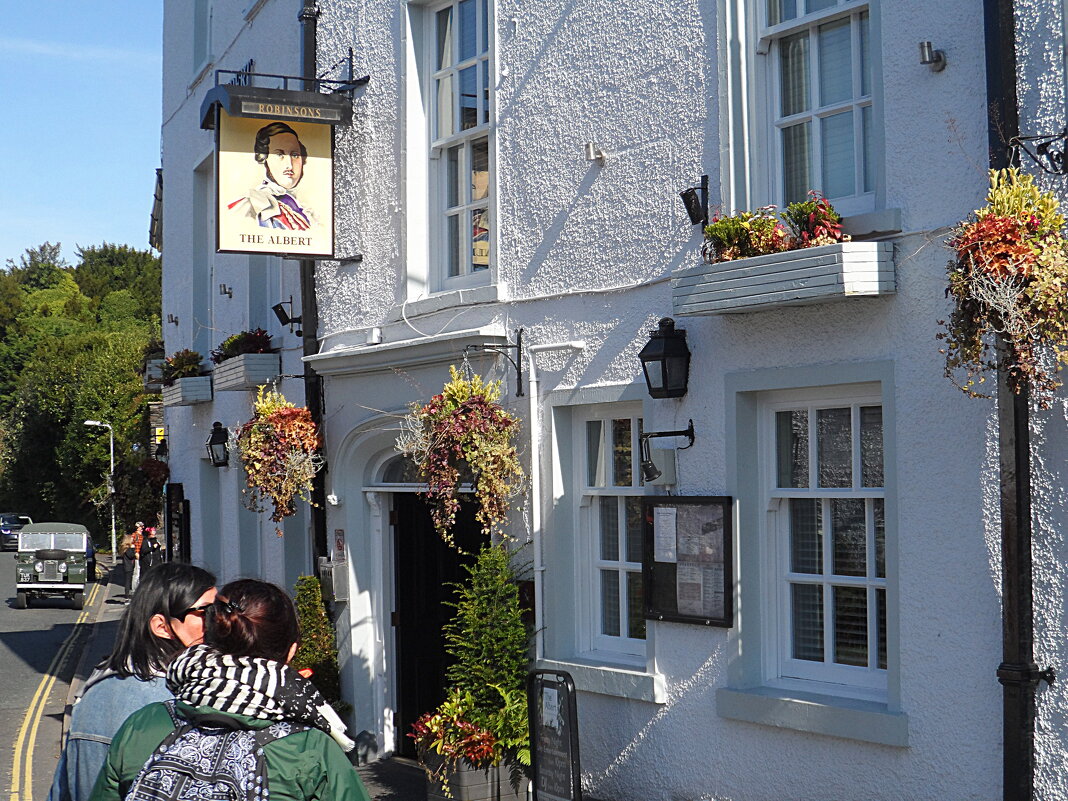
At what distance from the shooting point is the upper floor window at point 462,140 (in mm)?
9266

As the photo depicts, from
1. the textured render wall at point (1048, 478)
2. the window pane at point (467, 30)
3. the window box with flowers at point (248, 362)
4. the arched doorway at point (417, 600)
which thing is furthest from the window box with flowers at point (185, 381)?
the textured render wall at point (1048, 478)

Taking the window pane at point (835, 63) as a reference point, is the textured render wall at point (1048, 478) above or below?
below

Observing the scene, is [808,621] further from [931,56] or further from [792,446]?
[931,56]

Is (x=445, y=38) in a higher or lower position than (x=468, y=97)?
higher

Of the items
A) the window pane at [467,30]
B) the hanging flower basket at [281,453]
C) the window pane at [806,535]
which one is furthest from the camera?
the hanging flower basket at [281,453]

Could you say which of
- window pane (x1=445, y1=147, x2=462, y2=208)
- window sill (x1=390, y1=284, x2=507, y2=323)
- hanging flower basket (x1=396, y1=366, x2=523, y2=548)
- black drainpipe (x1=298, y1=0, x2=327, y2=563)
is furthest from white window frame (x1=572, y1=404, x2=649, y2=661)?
black drainpipe (x1=298, y1=0, x2=327, y2=563)

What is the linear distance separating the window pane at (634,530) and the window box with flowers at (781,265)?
155 cm

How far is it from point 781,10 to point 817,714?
3.72 m

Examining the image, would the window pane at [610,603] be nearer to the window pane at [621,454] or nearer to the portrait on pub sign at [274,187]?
the window pane at [621,454]

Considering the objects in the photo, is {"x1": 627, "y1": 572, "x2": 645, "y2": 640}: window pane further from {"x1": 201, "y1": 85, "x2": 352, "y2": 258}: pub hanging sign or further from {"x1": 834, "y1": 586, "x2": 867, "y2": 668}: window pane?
{"x1": 201, "y1": 85, "x2": 352, "y2": 258}: pub hanging sign

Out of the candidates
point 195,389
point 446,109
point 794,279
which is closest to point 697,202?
point 794,279

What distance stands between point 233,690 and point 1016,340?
3328mm

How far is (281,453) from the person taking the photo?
1063cm

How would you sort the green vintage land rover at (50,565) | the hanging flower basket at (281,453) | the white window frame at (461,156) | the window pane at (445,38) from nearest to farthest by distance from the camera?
the white window frame at (461,156), the window pane at (445,38), the hanging flower basket at (281,453), the green vintage land rover at (50,565)
